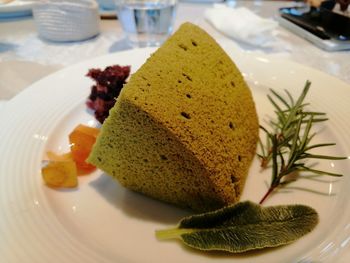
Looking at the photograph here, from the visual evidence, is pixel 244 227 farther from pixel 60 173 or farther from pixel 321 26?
pixel 321 26

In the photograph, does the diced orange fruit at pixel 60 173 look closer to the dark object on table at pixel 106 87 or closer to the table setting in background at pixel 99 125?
the table setting in background at pixel 99 125

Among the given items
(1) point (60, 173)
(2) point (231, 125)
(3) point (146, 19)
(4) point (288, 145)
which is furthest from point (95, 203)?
(3) point (146, 19)

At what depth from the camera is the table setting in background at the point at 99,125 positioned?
23.7 inches

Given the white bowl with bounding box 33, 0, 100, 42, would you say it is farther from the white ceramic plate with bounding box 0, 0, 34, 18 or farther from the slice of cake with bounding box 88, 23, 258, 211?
the slice of cake with bounding box 88, 23, 258, 211

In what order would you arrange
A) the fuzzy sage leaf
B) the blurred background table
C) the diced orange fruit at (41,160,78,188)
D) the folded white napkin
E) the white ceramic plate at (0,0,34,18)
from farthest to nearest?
the white ceramic plate at (0,0,34,18)
the folded white napkin
the blurred background table
the diced orange fruit at (41,160,78,188)
the fuzzy sage leaf

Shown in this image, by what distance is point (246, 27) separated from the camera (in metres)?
1.64

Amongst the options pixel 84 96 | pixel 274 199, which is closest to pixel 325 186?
pixel 274 199

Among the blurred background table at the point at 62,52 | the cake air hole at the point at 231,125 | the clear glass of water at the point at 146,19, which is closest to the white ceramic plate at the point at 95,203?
the cake air hole at the point at 231,125

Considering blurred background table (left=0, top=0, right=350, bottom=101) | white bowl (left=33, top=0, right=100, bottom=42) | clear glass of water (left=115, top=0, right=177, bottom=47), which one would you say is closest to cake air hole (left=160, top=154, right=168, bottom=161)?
blurred background table (left=0, top=0, right=350, bottom=101)

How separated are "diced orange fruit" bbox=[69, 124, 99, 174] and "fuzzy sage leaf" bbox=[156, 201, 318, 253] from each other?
297 millimetres

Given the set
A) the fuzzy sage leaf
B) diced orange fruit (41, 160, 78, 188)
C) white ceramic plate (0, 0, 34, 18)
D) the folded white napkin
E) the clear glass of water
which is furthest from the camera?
white ceramic plate (0, 0, 34, 18)

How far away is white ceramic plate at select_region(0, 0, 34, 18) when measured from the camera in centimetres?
175

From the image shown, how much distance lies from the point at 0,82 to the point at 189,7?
54.0 inches

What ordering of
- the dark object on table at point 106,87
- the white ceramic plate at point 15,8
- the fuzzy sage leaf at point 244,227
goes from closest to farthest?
1. the fuzzy sage leaf at point 244,227
2. the dark object on table at point 106,87
3. the white ceramic plate at point 15,8
